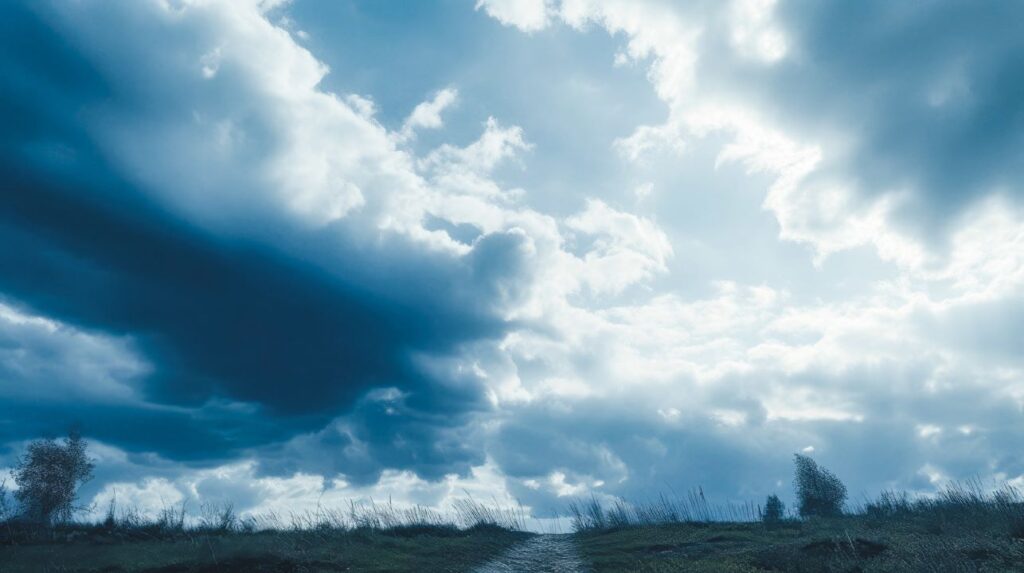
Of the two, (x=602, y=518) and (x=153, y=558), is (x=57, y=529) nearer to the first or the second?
(x=153, y=558)

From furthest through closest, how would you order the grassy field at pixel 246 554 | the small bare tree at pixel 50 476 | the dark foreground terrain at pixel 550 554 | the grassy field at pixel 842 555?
the small bare tree at pixel 50 476 → the grassy field at pixel 246 554 → the dark foreground terrain at pixel 550 554 → the grassy field at pixel 842 555

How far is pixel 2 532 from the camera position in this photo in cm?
4012

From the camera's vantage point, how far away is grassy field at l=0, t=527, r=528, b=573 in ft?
87.6

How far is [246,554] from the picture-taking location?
27172mm

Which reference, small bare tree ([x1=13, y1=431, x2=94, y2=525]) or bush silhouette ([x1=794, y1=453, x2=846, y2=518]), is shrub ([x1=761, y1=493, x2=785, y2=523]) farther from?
small bare tree ([x1=13, y1=431, x2=94, y2=525])

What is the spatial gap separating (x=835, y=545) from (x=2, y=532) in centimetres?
5565

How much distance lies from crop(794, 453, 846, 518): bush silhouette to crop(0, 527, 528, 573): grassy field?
5224 cm

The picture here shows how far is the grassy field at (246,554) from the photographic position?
2670 centimetres

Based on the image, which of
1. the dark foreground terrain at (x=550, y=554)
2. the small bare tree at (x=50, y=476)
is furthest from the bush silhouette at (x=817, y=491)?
the small bare tree at (x=50, y=476)

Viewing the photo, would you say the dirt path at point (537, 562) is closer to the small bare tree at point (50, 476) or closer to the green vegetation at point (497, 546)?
the green vegetation at point (497, 546)

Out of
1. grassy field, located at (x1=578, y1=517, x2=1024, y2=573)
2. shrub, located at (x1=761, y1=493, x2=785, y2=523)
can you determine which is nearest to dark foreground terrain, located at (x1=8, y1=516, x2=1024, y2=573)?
grassy field, located at (x1=578, y1=517, x2=1024, y2=573)

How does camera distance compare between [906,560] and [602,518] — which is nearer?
[906,560]

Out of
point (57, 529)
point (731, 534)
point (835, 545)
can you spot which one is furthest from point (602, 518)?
point (57, 529)

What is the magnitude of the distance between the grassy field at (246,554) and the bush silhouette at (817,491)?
2057 inches
